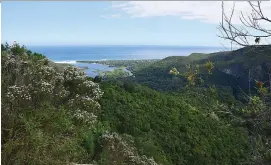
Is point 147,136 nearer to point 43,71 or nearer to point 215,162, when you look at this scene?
point 215,162

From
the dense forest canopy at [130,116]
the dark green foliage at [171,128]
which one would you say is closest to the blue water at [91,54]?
the dense forest canopy at [130,116]

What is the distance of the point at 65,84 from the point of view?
236 inches

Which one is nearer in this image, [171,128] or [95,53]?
[171,128]

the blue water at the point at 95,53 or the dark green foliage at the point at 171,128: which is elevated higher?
the blue water at the point at 95,53

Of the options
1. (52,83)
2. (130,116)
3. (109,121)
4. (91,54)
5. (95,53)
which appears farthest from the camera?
(95,53)

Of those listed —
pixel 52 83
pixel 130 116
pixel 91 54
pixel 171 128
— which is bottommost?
pixel 171 128

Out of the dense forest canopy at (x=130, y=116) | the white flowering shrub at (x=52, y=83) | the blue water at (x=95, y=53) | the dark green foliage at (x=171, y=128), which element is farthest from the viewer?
the dark green foliage at (x=171, y=128)

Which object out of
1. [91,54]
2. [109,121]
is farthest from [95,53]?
[109,121]

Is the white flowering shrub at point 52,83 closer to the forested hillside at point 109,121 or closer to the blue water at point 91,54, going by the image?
the forested hillside at point 109,121

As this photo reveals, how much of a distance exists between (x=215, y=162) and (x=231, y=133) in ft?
8.33

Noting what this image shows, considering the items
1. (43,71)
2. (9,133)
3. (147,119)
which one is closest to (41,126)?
(9,133)

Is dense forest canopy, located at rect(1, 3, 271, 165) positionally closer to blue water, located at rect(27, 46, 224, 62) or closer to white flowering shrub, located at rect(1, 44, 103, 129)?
white flowering shrub, located at rect(1, 44, 103, 129)

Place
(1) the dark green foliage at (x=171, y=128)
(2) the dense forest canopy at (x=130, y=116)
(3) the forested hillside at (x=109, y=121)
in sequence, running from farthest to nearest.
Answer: (1) the dark green foliage at (x=171, y=128) < (3) the forested hillside at (x=109, y=121) < (2) the dense forest canopy at (x=130, y=116)

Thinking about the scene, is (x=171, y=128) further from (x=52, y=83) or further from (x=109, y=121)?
(x=52, y=83)
